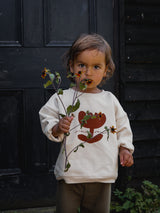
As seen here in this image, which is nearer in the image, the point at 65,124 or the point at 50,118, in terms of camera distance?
the point at 65,124

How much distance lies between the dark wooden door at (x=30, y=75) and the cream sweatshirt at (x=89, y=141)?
0.82 metres

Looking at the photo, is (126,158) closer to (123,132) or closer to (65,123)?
(123,132)

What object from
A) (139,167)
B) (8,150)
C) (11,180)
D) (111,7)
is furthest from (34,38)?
(139,167)

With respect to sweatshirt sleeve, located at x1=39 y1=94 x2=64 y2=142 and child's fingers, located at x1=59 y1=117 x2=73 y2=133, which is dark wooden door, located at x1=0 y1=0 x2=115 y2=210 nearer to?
sweatshirt sleeve, located at x1=39 y1=94 x2=64 y2=142

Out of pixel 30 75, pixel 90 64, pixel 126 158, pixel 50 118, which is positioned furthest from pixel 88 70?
pixel 30 75

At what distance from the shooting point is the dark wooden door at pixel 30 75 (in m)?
2.46

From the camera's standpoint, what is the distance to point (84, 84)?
5.28 ft

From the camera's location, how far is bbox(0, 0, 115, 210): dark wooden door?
8.07 feet

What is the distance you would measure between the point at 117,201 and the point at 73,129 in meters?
1.33

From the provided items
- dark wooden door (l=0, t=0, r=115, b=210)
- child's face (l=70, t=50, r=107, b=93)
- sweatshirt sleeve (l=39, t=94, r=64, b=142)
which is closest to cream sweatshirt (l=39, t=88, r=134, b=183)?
sweatshirt sleeve (l=39, t=94, r=64, b=142)

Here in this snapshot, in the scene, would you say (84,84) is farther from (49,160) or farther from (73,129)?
(49,160)

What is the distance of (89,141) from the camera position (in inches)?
66.7

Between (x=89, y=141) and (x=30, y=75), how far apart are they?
1.05m

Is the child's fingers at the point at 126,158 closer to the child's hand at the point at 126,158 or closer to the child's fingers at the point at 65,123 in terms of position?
the child's hand at the point at 126,158
